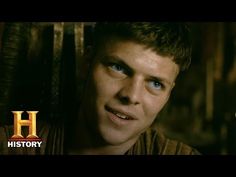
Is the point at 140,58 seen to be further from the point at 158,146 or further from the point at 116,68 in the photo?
the point at 158,146

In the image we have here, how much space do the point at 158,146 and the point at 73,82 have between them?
0.74 m

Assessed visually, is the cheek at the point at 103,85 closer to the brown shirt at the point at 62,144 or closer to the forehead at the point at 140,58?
the forehead at the point at 140,58

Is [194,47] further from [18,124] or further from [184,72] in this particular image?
[18,124]

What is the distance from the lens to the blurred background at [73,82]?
2.97 meters

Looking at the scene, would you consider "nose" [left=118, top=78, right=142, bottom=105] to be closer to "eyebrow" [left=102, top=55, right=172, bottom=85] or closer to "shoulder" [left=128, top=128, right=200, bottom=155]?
"eyebrow" [left=102, top=55, right=172, bottom=85]

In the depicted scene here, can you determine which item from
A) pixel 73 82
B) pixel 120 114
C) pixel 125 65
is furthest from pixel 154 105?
pixel 73 82

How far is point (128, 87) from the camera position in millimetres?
2875

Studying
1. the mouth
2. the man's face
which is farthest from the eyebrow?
the mouth

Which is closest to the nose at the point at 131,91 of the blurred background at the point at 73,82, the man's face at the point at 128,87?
the man's face at the point at 128,87

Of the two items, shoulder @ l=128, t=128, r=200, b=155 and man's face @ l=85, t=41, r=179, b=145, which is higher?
man's face @ l=85, t=41, r=179, b=145

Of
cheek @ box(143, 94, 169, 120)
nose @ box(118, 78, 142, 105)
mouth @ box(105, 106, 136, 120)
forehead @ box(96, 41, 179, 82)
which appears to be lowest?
mouth @ box(105, 106, 136, 120)

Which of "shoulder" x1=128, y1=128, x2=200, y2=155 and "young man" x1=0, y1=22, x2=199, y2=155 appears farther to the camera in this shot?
"shoulder" x1=128, y1=128, x2=200, y2=155

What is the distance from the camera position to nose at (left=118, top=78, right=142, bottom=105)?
2869mm

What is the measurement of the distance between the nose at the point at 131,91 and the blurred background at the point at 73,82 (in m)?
0.24
